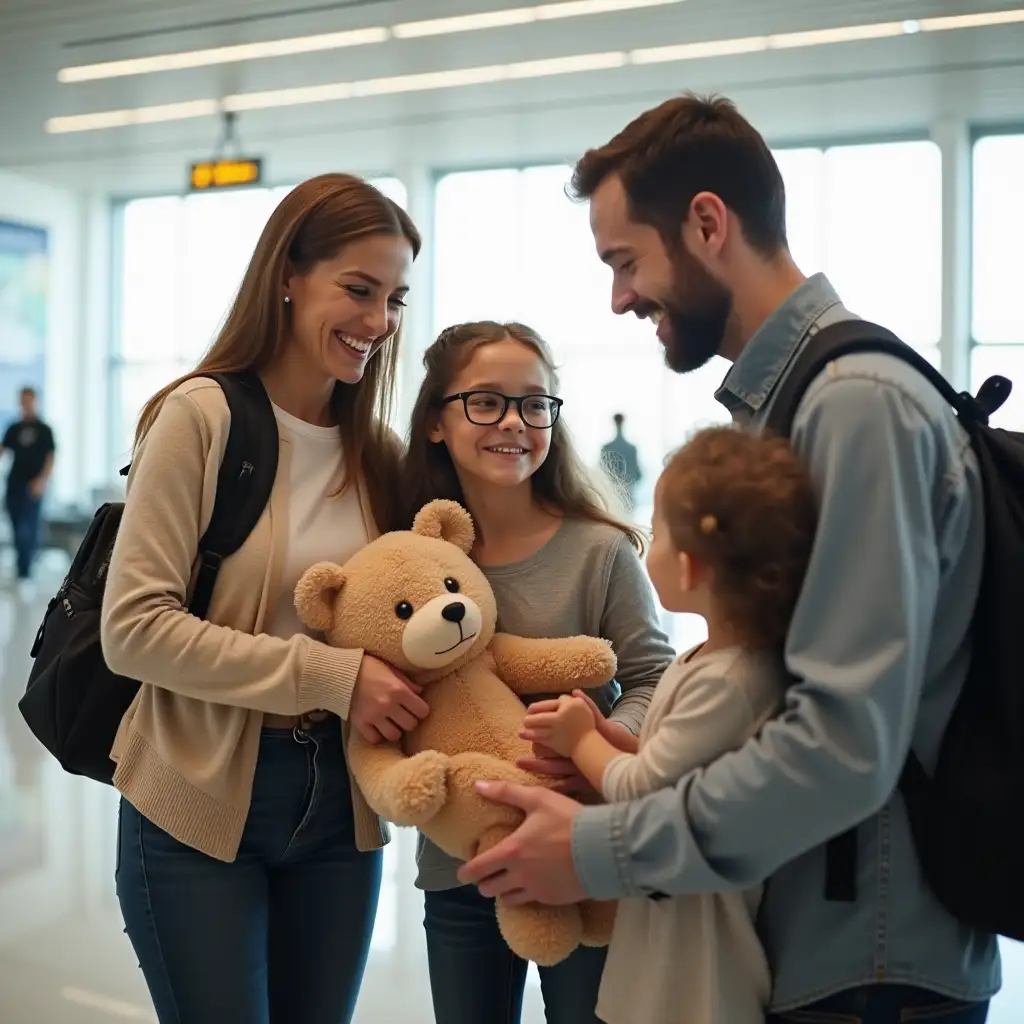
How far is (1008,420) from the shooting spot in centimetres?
1017

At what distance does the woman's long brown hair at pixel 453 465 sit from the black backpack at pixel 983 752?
836 millimetres

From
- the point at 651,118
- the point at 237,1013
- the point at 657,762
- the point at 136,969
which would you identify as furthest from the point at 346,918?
the point at 136,969

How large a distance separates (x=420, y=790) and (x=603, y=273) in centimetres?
1087

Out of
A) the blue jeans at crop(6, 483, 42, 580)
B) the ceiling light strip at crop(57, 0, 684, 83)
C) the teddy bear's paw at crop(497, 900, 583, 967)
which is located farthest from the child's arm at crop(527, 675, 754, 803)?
the blue jeans at crop(6, 483, 42, 580)

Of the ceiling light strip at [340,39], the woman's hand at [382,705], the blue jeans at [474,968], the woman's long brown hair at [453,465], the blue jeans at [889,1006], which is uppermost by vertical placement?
the ceiling light strip at [340,39]

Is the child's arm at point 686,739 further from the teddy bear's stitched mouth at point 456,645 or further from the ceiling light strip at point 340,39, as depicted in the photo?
the ceiling light strip at point 340,39

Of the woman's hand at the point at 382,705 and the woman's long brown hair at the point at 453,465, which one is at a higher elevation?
the woman's long brown hair at the point at 453,465

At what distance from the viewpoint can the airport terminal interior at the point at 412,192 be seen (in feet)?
13.8

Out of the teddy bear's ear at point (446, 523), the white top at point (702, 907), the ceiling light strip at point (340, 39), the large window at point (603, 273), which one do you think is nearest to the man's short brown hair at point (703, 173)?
the white top at point (702, 907)

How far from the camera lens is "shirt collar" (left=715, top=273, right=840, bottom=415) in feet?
4.15

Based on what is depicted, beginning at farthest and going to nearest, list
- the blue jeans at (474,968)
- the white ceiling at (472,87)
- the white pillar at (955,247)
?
the white pillar at (955,247) → the white ceiling at (472,87) → the blue jeans at (474,968)

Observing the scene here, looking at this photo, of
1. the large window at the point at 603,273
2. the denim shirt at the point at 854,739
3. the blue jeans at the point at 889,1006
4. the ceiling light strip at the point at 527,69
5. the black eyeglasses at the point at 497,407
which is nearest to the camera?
the denim shirt at the point at 854,739

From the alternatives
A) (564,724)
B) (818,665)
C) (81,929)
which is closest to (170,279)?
(81,929)

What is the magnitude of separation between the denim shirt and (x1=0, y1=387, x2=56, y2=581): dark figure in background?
11080 millimetres
